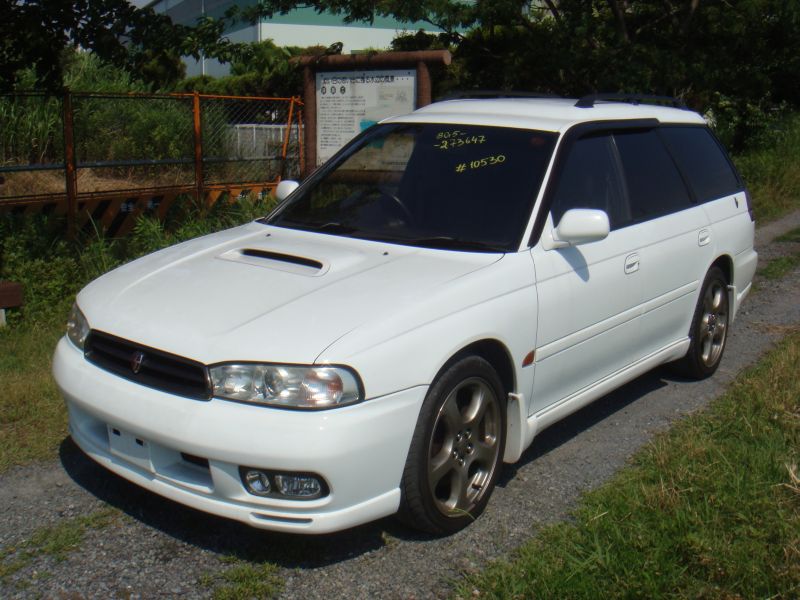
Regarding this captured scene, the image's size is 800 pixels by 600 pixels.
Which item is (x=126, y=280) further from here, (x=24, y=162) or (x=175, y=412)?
(x=24, y=162)

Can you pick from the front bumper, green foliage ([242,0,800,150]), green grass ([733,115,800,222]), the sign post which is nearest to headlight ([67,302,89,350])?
the front bumper

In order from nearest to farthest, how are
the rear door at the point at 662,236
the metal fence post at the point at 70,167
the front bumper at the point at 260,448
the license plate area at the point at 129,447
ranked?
the front bumper at the point at 260,448, the license plate area at the point at 129,447, the rear door at the point at 662,236, the metal fence post at the point at 70,167

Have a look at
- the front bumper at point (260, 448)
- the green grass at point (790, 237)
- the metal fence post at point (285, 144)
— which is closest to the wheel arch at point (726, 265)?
the front bumper at point (260, 448)

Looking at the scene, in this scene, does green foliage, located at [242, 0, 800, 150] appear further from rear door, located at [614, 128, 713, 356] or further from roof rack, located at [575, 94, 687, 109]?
rear door, located at [614, 128, 713, 356]

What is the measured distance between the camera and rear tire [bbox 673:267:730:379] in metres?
5.75

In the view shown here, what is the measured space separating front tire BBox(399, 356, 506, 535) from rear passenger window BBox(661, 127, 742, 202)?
8.16ft

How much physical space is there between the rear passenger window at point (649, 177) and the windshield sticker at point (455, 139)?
87cm

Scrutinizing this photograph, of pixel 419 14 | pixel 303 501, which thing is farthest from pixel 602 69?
pixel 303 501

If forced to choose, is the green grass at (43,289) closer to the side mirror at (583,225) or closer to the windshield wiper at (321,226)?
the windshield wiper at (321,226)

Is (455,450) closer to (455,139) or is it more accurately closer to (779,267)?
(455,139)

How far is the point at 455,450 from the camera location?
3.79 meters

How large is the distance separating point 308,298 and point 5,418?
7.49 ft

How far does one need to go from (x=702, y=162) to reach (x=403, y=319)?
10.6 feet

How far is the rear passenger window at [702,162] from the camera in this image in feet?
18.7
